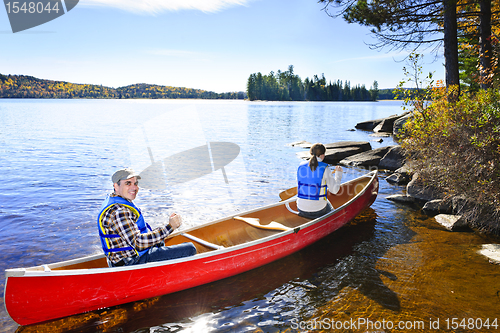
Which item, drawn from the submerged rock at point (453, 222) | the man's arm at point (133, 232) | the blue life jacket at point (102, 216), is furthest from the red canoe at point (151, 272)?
the submerged rock at point (453, 222)

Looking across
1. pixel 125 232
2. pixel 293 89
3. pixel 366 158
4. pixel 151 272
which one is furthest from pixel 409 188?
pixel 293 89

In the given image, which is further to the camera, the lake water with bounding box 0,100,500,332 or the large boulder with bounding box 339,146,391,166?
the large boulder with bounding box 339,146,391,166

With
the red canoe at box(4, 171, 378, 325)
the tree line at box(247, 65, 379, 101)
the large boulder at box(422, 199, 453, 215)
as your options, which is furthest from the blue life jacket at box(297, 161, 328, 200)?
the tree line at box(247, 65, 379, 101)

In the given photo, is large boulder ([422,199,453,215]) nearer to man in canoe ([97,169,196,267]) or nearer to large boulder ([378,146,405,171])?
large boulder ([378,146,405,171])

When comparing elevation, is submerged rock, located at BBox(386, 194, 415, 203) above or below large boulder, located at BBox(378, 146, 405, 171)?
below

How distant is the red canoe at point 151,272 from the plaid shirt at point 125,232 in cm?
23

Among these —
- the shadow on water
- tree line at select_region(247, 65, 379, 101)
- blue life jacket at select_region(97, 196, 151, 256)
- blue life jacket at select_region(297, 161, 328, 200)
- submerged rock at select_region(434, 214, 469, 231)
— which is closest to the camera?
blue life jacket at select_region(97, 196, 151, 256)

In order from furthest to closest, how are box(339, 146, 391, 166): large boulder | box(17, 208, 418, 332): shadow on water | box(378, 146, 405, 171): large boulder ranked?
box(339, 146, 391, 166): large boulder → box(378, 146, 405, 171): large boulder → box(17, 208, 418, 332): shadow on water

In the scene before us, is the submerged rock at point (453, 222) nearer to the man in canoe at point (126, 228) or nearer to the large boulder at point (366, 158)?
the man in canoe at point (126, 228)

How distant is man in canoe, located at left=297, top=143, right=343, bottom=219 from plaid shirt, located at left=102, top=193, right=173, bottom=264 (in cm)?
326

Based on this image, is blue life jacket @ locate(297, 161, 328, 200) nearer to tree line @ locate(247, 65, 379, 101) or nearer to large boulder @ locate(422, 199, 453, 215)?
large boulder @ locate(422, 199, 453, 215)

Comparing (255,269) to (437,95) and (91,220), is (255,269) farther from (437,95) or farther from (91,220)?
(437,95)

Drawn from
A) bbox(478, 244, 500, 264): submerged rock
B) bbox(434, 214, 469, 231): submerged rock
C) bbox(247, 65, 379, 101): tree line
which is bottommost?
bbox(478, 244, 500, 264): submerged rock

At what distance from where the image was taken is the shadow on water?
4406 mm
